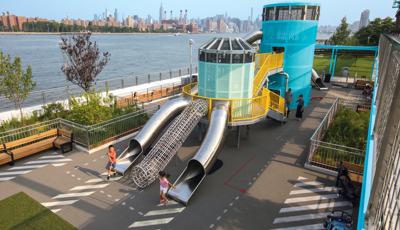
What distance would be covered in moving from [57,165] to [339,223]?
Answer: 11.6 m

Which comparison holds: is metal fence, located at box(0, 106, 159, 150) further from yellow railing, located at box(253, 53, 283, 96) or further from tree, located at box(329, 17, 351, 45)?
tree, located at box(329, 17, 351, 45)

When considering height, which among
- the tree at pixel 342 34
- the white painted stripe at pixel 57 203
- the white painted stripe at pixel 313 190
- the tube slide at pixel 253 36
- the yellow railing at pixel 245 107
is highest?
the tree at pixel 342 34

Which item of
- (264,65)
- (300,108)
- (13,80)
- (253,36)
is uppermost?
(253,36)

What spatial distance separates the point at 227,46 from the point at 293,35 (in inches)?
322

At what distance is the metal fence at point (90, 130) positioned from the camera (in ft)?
44.7

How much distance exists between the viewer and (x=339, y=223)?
8.01 meters

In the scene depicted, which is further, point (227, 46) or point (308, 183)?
point (227, 46)

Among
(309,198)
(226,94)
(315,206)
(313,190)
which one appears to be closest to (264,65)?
(226,94)

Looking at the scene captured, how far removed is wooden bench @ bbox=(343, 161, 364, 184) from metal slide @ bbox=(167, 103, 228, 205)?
17.6 feet

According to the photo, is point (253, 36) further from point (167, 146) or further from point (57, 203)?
point (57, 203)

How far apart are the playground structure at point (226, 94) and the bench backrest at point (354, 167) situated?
14.9 ft

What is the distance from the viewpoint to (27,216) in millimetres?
9000

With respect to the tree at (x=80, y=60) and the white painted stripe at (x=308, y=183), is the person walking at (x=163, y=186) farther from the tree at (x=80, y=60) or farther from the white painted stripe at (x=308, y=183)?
the tree at (x=80, y=60)

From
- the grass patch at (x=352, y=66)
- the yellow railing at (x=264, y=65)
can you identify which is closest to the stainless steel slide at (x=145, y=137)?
the yellow railing at (x=264, y=65)
